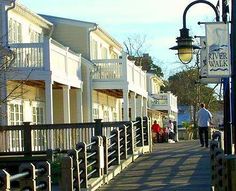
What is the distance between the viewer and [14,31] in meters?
29.1

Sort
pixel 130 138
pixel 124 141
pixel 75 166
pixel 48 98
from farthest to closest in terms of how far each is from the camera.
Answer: pixel 48 98, pixel 130 138, pixel 124 141, pixel 75 166

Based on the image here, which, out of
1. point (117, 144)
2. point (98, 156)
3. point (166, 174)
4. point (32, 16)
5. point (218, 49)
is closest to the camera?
point (218, 49)

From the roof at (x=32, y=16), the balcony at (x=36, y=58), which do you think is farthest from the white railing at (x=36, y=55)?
the roof at (x=32, y=16)

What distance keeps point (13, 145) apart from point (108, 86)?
36.4ft

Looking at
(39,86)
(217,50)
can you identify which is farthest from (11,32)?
(217,50)

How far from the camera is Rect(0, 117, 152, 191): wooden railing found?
13438 millimetres

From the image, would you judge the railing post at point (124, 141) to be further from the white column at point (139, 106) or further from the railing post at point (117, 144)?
the white column at point (139, 106)

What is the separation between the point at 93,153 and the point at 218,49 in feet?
14.9

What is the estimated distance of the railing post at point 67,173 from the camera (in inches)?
528

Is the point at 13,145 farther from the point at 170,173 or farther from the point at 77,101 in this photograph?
the point at 77,101

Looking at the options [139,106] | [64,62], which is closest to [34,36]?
[64,62]

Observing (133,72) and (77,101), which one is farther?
(133,72)

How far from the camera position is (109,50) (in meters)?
45.1

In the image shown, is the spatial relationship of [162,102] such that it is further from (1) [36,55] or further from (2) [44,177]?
(2) [44,177]
